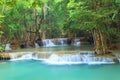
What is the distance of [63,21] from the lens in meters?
19.8

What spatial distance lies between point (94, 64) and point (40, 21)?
12197 millimetres

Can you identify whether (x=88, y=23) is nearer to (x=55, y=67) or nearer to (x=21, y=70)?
(x=55, y=67)

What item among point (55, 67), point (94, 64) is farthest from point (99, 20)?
point (55, 67)

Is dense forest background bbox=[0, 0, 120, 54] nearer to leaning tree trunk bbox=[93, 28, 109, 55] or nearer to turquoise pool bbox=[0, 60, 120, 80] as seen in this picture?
leaning tree trunk bbox=[93, 28, 109, 55]

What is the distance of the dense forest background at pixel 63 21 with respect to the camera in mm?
13938

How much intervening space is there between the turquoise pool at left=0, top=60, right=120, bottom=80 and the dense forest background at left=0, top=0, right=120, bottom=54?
2026 mm

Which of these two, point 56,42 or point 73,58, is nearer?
point 73,58

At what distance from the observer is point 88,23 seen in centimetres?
1387

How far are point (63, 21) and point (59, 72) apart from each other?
25.9 feet

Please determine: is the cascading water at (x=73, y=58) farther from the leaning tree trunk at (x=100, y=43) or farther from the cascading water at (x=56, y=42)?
the cascading water at (x=56, y=42)


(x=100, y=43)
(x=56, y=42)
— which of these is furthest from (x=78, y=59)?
(x=56, y=42)

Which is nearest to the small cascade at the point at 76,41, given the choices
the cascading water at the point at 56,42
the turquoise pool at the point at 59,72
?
the cascading water at the point at 56,42

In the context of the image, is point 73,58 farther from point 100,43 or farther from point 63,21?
point 63,21

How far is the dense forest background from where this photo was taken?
13.9m
